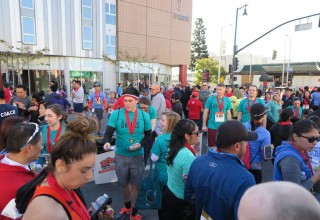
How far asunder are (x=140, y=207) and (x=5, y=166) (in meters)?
1.98

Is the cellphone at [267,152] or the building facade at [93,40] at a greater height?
the building facade at [93,40]

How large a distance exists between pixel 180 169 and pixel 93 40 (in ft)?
84.8

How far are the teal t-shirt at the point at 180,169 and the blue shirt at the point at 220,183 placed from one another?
0.56 metres

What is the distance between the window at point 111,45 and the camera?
27.7 meters

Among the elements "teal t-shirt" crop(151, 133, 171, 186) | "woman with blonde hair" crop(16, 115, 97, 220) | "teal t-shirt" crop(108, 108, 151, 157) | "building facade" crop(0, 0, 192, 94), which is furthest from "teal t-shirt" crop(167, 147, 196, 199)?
"building facade" crop(0, 0, 192, 94)

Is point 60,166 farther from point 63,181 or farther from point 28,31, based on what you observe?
point 28,31

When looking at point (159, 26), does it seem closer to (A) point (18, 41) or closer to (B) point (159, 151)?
(A) point (18, 41)

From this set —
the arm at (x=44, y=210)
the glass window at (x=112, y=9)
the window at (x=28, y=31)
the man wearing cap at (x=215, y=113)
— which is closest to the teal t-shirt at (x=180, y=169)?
the arm at (x=44, y=210)

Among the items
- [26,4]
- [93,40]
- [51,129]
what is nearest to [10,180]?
[51,129]

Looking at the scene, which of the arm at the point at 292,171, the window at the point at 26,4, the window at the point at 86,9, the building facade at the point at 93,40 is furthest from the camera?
the window at the point at 86,9

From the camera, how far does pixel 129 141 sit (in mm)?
3740

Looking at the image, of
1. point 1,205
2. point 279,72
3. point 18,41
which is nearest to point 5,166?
point 1,205

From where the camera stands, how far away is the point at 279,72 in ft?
154

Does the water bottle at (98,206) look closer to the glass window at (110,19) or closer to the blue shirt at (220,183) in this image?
the blue shirt at (220,183)
